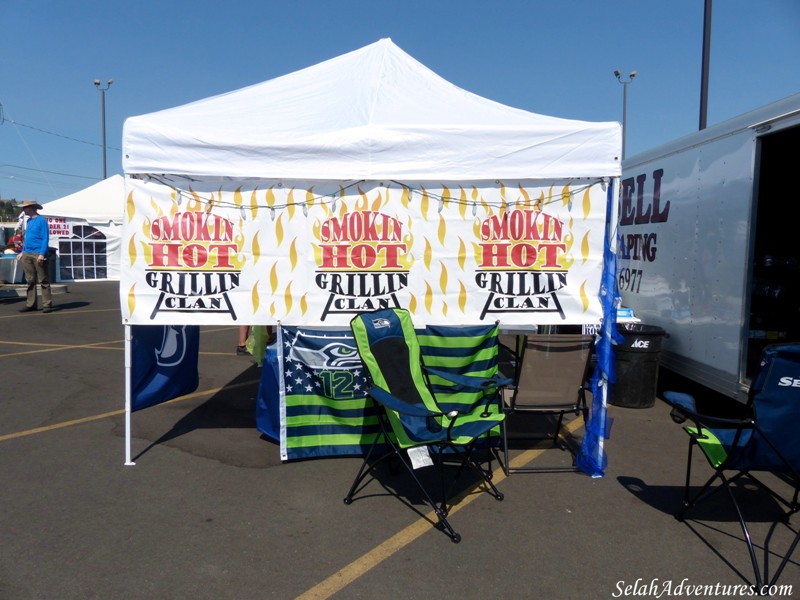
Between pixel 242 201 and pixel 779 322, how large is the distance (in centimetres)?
561

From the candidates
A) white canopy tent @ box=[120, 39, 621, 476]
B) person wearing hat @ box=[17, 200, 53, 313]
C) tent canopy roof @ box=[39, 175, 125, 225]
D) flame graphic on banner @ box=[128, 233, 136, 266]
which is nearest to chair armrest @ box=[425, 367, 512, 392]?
white canopy tent @ box=[120, 39, 621, 476]

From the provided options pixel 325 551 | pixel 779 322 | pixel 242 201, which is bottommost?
pixel 325 551

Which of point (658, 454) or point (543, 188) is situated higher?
point (543, 188)

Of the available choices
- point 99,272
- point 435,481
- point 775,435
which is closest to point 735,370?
point 775,435

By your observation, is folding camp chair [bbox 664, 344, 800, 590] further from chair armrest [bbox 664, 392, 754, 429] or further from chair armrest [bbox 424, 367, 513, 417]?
chair armrest [bbox 424, 367, 513, 417]

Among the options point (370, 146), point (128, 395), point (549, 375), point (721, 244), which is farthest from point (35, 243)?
point (721, 244)

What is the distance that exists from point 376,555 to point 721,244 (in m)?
4.39

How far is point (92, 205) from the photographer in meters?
20.5

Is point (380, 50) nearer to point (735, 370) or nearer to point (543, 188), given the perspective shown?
point (543, 188)

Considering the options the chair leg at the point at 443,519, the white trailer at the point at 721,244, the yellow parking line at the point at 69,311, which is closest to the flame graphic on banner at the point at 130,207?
the chair leg at the point at 443,519

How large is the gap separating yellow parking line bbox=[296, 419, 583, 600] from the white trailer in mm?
2801

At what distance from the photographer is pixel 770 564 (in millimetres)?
3449

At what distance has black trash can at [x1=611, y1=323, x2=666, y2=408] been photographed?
21.5 ft

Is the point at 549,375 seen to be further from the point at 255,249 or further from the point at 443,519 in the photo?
the point at 255,249
